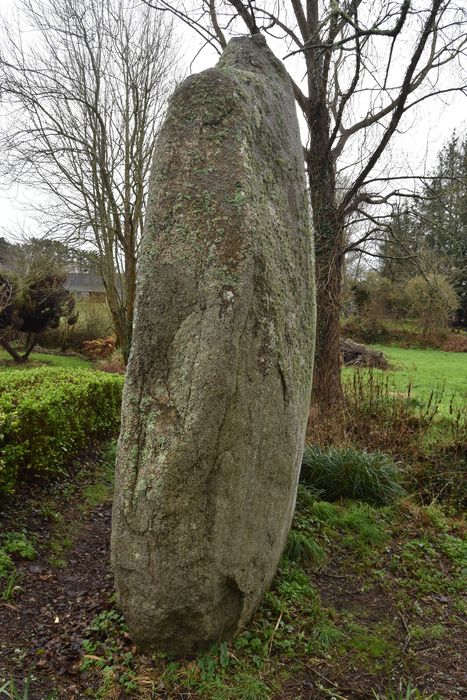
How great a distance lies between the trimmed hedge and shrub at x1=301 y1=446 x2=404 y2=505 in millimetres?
2568

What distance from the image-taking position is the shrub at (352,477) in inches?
196

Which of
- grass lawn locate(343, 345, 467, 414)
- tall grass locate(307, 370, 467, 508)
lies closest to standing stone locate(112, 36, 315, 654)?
tall grass locate(307, 370, 467, 508)

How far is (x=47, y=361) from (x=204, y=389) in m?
13.3

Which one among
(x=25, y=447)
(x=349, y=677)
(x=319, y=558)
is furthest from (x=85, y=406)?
(x=349, y=677)

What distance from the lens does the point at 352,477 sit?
198 inches

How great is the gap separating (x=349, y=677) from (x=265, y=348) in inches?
72.6

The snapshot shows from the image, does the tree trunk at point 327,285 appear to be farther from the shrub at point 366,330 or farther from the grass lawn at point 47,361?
the shrub at point 366,330

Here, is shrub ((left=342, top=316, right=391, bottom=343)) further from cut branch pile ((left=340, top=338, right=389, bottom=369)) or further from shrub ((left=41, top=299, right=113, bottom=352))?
shrub ((left=41, top=299, right=113, bottom=352))

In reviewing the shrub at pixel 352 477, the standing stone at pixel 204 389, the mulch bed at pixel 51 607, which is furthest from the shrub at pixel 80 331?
the standing stone at pixel 204 389

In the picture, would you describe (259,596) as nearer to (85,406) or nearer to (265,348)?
(265,348)

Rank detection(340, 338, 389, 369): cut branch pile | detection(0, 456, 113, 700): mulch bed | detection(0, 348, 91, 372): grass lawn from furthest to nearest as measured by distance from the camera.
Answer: detection(340, 338, 389, 369): cut branch pile
detection(0, 348, 91, 372): grass lawn
detection(0, 456, 113, 700): mulch bed

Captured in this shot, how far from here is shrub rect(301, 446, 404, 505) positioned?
16.4ft

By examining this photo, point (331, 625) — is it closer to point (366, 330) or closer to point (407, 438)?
point (407, 438)

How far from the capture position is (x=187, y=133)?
9.32ft
